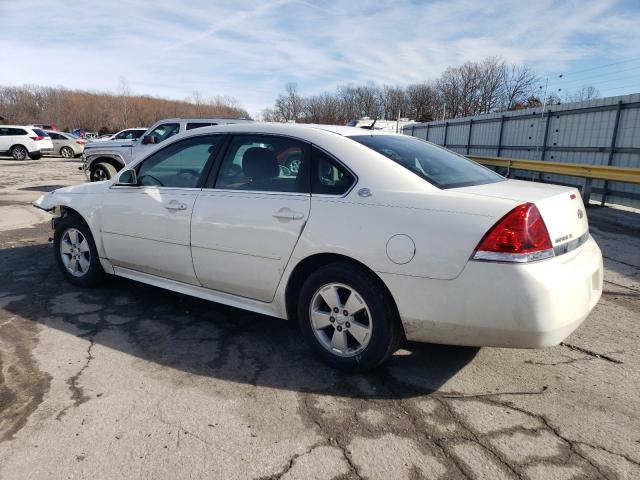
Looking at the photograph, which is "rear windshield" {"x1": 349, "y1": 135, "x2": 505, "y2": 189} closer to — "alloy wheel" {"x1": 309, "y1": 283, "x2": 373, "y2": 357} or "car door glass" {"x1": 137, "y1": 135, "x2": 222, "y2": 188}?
"alloy wheel" {"x1": 309, "y1": 283, "x2": 373, "y2": 357}

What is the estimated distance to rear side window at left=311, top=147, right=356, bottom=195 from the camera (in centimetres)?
298

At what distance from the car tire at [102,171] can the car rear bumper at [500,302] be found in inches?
424

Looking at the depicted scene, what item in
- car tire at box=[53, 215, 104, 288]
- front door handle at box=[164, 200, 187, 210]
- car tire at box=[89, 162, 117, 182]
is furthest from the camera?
car tire at box=[89, 162, 117, 182]

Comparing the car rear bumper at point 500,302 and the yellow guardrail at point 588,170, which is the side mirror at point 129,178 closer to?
the car rear bumper at point 500,302

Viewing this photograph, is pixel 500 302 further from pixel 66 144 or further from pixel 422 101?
pixel 422 101

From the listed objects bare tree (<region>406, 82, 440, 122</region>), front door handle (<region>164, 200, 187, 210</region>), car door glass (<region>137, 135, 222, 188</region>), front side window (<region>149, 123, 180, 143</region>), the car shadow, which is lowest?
the car shadow

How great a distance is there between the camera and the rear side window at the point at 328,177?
117 inches

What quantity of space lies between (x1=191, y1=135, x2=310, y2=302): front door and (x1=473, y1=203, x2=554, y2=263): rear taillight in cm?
113

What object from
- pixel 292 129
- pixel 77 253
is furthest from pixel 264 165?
pixel 77 253

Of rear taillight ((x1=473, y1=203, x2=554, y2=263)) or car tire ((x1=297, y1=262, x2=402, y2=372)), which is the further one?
car tire ((x1=297, y1=262, x2=402, y2=372))

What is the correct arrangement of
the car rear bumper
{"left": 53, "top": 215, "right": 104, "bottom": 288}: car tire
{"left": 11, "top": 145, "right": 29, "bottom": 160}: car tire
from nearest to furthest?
the car rear bumper < {"left": 53, "top": 215, "right": 104, "bottom": 288}: car tire < {"left": 11, "top": 145, "right": 29, "bottom": 160}: car tire

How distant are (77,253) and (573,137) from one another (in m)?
13.4

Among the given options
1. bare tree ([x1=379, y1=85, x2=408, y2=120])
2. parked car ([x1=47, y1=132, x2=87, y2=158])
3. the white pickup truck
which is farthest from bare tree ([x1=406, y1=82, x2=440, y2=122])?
the white pickup truck

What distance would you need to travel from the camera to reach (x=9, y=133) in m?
25.4
